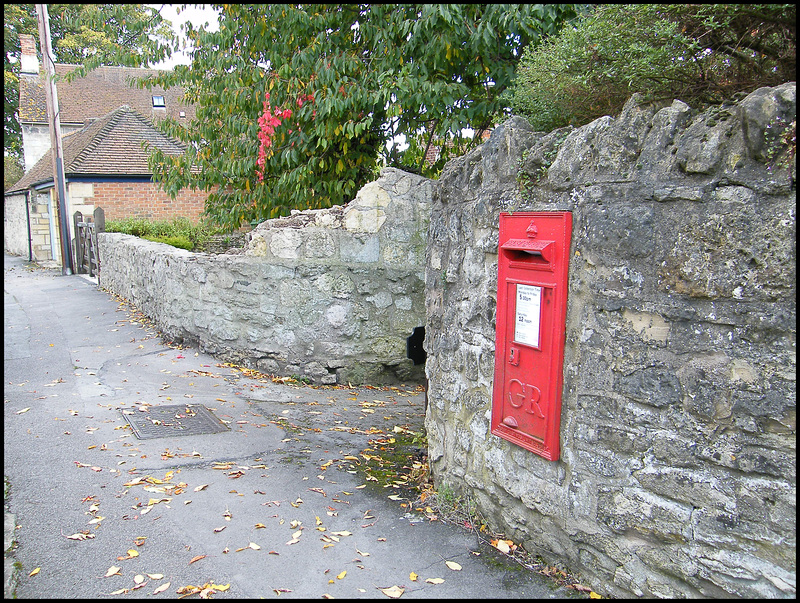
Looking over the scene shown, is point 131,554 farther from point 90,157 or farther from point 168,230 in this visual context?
point 90,157

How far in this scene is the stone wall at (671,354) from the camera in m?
2.31

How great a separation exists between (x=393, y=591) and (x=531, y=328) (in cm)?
142

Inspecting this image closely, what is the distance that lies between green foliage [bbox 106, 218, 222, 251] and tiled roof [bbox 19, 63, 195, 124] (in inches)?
419

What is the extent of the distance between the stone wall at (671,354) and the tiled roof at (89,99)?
26.8m

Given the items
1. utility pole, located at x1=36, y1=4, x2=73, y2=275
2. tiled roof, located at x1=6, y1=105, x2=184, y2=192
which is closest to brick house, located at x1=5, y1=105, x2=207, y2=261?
tiled roof, located at x1=6, y1=105, x2=184, y2=192

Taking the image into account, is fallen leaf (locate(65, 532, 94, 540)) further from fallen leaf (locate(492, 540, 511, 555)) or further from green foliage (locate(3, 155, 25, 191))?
green foliage (locate(3, 155, 25, 191))

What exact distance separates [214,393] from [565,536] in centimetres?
427

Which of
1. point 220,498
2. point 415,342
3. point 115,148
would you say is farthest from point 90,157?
point 220,498

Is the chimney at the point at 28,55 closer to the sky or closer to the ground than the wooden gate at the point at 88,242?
closer to the sky

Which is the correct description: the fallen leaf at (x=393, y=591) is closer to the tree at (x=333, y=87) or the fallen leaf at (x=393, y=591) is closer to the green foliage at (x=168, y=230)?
the tree at (x=333, y=87)

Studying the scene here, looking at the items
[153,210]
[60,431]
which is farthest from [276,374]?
[153,210]

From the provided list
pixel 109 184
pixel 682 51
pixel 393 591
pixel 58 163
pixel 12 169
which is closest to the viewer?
pixel 682 51

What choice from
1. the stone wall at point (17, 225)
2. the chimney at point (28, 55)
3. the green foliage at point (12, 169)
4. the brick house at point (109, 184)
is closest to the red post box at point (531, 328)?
the brick house at point (109, 184)

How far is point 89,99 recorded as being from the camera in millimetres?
27516
